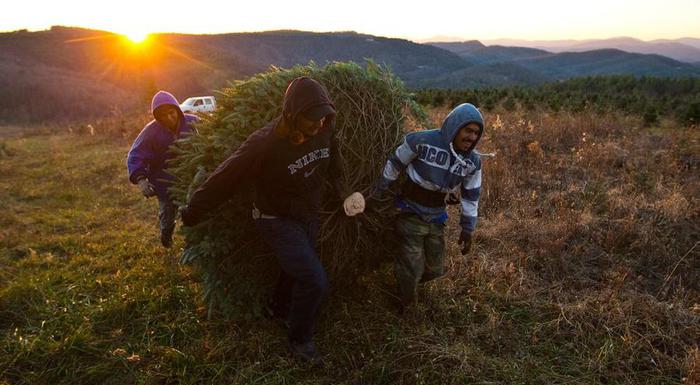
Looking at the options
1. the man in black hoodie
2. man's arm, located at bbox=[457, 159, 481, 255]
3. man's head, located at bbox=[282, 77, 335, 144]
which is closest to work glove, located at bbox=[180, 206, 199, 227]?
the man in black hoodie

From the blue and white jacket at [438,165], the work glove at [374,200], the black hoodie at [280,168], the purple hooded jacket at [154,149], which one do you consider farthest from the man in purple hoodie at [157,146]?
the blue and white jacket at [438,165]

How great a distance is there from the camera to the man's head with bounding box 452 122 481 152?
3.25m

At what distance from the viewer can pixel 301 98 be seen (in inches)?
104

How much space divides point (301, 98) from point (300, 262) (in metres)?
1.13

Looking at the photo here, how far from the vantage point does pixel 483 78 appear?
4875 inches

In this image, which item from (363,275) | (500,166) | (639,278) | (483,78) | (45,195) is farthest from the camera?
(483,78)

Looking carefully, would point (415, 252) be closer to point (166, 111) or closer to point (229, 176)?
point (229, 176)

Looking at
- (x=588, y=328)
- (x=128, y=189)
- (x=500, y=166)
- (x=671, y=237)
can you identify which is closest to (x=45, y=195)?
(x=128, y=189)

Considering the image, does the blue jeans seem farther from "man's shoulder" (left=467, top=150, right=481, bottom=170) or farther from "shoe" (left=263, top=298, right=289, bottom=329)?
"man's shoulder" (left=467, top=150, right=481, bottom=170)

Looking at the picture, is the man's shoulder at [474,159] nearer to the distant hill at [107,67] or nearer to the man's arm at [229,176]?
the man's arm at [229,176]

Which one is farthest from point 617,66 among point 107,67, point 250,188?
point 250,188

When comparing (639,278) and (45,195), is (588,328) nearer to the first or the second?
(639,278)

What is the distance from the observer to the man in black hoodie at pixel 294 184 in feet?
8.93

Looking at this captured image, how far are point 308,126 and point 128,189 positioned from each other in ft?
23.5
